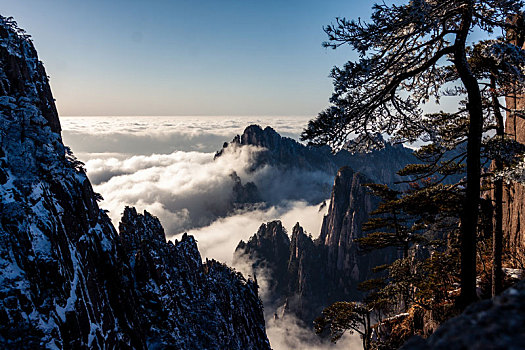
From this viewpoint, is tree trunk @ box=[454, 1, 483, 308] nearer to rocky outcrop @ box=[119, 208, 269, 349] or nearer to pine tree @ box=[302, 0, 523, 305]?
pine tree @ box=[302, 0, 523, 305]

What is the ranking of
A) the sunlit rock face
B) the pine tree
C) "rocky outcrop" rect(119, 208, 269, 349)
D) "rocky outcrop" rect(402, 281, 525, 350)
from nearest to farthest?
"rocky outcrop" rect(402, 281, 525, 350)
the pine tree
the sunlit rock face
"rocky outcrop" rect(119, 208, 269, 349)

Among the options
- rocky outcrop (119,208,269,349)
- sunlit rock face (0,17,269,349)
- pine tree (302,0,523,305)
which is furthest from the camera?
rocky outcrop (119,208,269,349)

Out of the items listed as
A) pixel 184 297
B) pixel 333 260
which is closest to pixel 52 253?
pixel 184 297

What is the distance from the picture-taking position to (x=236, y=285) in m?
48.6

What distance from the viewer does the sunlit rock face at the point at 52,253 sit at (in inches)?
501

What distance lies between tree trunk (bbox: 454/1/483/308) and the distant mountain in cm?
11832

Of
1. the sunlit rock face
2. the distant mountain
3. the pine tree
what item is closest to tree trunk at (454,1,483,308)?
the pine tree

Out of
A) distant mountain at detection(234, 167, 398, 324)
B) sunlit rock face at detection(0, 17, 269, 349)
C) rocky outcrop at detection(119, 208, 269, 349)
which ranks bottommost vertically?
distant mountain at detection(234, 167, 398, 324)

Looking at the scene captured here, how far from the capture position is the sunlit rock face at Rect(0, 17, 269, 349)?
12719 mm

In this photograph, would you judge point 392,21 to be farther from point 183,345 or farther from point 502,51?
point 183,345

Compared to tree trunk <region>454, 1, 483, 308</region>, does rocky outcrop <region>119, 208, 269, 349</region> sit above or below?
below

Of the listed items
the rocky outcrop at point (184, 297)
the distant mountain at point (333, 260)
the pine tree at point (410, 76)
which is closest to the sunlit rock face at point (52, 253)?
the rocky outcrop at point (184, 297)

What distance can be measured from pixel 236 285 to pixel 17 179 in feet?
131

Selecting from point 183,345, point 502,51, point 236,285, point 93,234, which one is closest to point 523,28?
point 502,51
